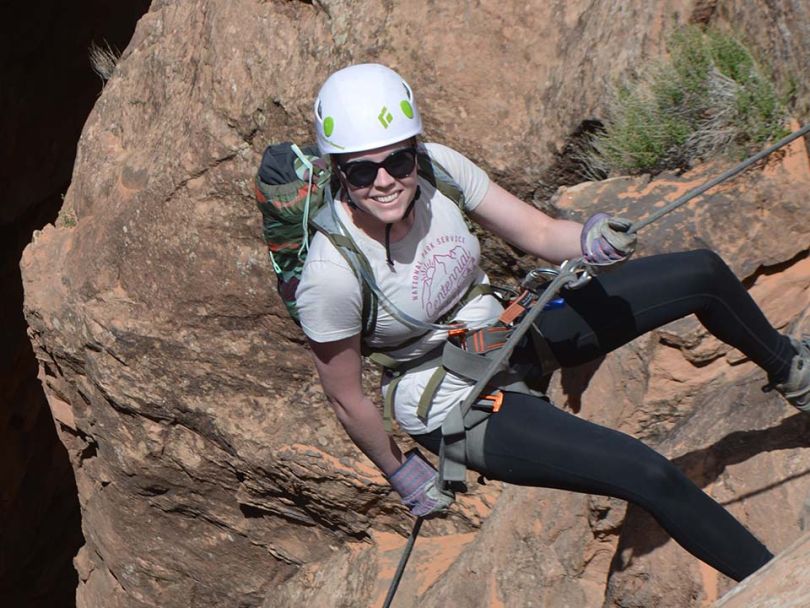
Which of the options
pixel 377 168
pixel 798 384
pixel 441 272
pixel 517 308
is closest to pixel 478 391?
pixel 517 308

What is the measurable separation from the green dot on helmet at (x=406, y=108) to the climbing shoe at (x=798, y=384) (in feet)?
5.80

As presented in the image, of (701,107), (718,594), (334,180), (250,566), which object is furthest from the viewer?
(250,566)

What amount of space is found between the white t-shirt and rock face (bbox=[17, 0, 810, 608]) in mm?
1300

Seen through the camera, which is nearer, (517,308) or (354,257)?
(354,257)

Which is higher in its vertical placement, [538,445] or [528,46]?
[528,46]

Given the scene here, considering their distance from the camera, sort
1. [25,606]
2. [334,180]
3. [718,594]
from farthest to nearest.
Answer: [25,606] → [718,594] → [334,180]

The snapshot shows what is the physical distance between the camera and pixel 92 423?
27.2ft

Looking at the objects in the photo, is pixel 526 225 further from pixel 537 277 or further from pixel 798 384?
pixel 798 384

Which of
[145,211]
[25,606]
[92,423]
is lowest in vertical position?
[25,606]

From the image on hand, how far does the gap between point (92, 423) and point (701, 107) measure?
17.2 feet

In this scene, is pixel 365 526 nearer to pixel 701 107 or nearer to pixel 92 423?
pixel 92 423

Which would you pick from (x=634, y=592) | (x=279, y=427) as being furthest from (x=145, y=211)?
(x=634, y=592)

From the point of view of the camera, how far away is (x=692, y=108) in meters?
5.45

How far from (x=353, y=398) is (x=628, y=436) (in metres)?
1.03
